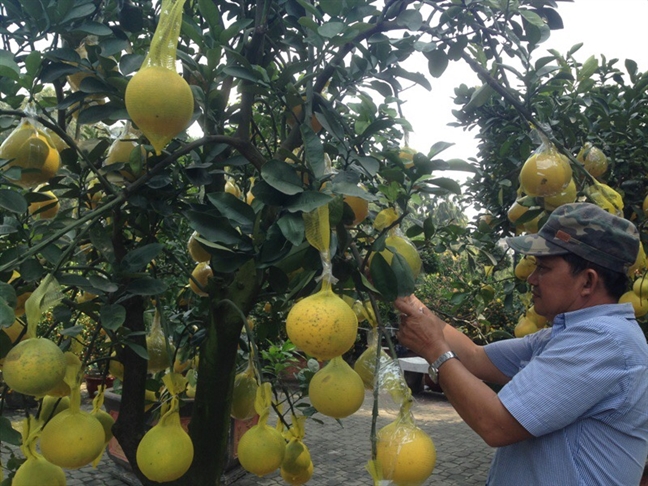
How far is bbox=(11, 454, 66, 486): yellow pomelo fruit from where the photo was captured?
1096mm

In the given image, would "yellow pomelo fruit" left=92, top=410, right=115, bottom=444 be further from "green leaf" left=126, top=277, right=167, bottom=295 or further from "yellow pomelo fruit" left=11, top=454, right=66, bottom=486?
"green leaf" left=126, top=277, right=167, bottom=295

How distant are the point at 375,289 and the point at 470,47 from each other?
0.77 metres

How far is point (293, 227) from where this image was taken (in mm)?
914

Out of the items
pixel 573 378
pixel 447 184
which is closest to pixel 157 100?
pixel 447 184

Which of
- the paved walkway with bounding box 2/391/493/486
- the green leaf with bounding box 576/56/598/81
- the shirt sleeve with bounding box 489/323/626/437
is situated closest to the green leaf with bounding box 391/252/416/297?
the shirt sleeve with bounding box 489/323/626/437

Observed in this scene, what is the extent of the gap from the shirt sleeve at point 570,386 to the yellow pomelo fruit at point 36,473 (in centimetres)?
96

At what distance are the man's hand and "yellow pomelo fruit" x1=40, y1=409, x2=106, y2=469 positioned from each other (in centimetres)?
74

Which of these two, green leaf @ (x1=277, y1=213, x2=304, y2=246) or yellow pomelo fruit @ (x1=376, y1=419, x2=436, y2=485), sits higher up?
green leaf @ (x1=277, y1=213, x2=304, y2=246)

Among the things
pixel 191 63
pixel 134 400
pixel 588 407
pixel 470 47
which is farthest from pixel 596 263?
pixel 134 400

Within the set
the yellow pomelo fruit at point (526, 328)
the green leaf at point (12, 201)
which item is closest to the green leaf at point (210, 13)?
the green leaf at point (12, 201)

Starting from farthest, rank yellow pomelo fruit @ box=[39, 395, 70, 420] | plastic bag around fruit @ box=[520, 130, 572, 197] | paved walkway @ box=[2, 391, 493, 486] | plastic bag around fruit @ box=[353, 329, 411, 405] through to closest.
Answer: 1. paved walkway @ box=[2, 391, 493, 486]
2. plastic bag around fruit @ box=[520, 130, 572, 197]
3. yellow pomelo fruit @ box=[39, 395, 70, 420]
4. plastic bag around fruit @ box=[353, 329, 411, 405]

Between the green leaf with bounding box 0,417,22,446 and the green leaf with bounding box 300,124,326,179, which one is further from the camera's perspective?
the green leaf with bounding box 0,417,22,446

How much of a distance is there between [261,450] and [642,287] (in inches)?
64.0

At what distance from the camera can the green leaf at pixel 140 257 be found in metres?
1.19
